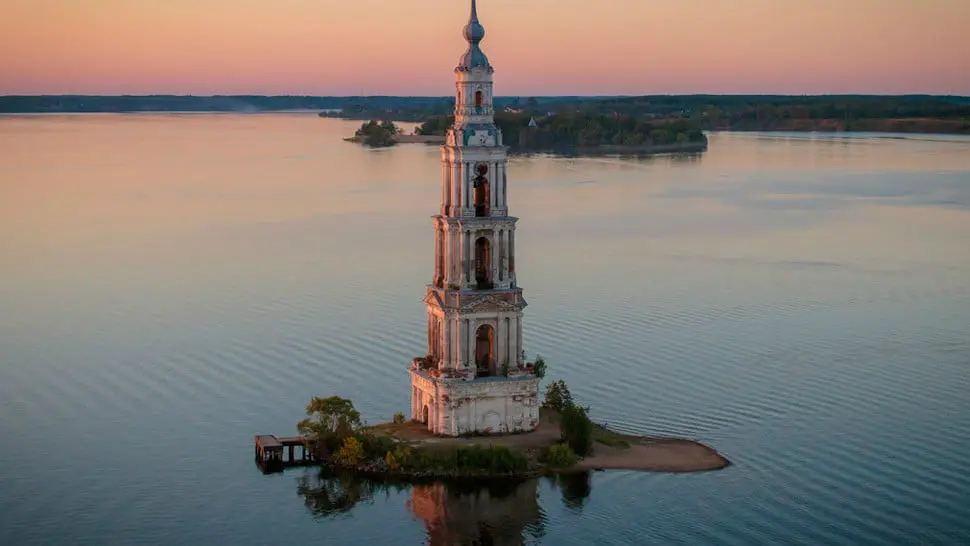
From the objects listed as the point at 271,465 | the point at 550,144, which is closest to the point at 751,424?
the point at 271,465

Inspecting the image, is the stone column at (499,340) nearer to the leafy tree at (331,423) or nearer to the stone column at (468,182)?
the stone column at (468,182)

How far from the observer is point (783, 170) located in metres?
105

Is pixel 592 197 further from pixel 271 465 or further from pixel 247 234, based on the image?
pixel 271 465

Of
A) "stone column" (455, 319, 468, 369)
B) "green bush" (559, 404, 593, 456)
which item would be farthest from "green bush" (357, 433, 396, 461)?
"green bush" (559, 404, 593, 456)

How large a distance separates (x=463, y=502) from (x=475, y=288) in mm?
4438

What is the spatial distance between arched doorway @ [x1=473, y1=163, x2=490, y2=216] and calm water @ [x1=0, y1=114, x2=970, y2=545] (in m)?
4.99

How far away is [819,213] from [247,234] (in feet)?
86.1

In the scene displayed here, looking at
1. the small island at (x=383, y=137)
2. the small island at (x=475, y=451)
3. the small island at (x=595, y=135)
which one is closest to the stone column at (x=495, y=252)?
the small island at (x=475, y=451)

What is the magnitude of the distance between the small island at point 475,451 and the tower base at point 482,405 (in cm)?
19

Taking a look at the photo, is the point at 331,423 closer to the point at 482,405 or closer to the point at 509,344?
the point at 482,405

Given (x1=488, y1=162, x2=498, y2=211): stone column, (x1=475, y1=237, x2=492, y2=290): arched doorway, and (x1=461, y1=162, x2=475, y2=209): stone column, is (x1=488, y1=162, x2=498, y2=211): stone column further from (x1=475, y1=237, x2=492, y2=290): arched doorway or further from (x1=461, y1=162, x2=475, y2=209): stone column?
(x1=475, y1=237, x2=492, y2=290): arched doorway

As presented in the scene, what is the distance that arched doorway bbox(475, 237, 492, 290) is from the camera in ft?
102

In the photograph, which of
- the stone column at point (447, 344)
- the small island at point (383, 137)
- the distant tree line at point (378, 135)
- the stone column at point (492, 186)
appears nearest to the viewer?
the stone column at point (447, 344)

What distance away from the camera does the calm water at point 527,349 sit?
27719 mm
